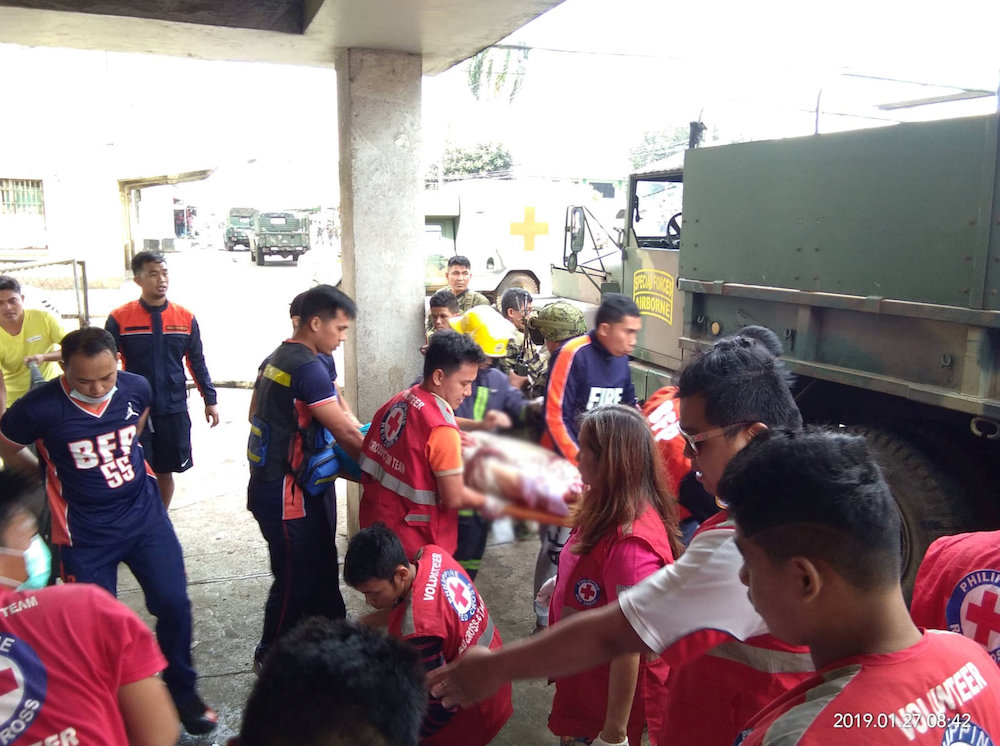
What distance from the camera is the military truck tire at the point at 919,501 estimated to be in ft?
11.2

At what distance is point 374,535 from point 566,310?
3.65 ft

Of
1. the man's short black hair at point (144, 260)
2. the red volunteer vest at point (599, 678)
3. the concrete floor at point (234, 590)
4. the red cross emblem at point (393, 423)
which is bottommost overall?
the concrete floor at point (234, 590)

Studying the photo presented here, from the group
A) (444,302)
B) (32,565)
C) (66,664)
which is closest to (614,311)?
(66,664)

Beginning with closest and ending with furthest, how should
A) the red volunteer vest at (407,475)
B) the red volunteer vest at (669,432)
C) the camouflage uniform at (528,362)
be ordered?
the camouflage uniform at (528,362) → the red volunteer vest at (407,475) → the red volunteer vest at (669,432)

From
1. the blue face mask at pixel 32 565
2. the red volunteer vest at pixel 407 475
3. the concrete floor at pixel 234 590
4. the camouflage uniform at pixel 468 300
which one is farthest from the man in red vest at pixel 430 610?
the camouflage uniform at pixel 468 300

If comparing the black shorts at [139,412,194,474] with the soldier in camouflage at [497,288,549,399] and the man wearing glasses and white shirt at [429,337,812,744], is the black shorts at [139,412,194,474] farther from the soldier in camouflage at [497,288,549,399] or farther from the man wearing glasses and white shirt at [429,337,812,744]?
the man wearing glasses and white shirt at [429,337,812,744]

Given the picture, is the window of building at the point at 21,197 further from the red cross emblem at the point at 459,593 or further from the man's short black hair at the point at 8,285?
the red cross emblem at the point at 459,593

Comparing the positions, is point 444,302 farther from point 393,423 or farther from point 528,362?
point 528,362

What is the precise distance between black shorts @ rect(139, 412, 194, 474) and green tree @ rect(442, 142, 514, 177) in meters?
30.6

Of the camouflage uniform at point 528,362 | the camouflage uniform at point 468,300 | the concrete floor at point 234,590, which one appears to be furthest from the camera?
the camouflage uniform at point 468,300

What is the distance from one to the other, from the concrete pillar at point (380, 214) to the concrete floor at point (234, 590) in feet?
2.79

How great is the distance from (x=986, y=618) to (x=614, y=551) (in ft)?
2.67

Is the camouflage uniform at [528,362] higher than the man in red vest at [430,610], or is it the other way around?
the camouflage uniform at [528,362]

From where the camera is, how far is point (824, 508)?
3.38ft
